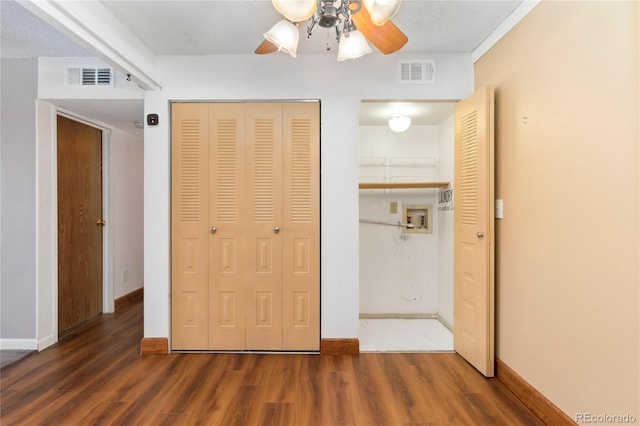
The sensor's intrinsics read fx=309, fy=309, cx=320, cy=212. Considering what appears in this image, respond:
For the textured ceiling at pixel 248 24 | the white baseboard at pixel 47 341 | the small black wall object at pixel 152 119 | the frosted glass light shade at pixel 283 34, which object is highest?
the textured ceiling at pixel 248 24

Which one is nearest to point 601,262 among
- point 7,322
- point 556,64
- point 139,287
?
point 556,64

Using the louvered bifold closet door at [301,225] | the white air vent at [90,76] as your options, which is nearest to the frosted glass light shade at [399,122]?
the louvered bifold closet door at [301,225]

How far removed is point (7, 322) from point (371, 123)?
12.7 ft

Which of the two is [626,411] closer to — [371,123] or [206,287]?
[206,287]

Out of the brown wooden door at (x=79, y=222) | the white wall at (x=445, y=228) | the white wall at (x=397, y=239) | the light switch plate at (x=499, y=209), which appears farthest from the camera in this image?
the white wall at (x=397, y=239)

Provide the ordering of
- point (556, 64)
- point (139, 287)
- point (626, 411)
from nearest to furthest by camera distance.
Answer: point (626, 411) < point (556, 64) < point (139, 287)

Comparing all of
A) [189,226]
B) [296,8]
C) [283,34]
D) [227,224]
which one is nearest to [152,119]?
[189,226]

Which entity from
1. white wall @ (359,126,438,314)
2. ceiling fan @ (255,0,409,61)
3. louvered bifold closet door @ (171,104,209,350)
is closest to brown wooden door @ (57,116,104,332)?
louvered bifold closet door @ (171,104,209,350)

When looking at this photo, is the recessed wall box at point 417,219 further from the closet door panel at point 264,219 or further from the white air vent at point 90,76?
the white air vent at point 90,76

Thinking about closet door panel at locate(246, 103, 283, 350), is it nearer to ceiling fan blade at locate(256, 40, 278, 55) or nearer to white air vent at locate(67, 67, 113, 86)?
ceiling fan blade at locate(256, 40, 278, 55)

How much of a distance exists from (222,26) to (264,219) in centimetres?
145

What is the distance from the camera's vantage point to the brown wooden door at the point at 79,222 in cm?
296

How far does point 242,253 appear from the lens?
2.60 metres

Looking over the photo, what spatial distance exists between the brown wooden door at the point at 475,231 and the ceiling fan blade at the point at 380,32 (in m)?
0.96
